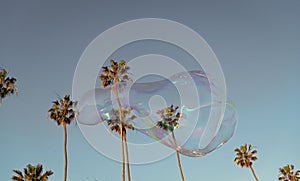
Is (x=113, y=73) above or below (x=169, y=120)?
above

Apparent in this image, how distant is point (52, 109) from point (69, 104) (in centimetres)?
199

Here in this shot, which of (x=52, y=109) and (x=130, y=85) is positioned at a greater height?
(x=52, y=109)

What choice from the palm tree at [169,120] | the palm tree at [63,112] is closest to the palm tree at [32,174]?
the palm tree at [63,112]

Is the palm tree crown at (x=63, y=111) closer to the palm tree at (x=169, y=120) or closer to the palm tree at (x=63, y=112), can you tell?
the palm tree at (x=63, y=112)

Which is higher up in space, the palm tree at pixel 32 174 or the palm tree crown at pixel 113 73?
the palm tree crown at pixel 113 73

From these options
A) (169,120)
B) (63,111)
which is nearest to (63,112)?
(63,111)

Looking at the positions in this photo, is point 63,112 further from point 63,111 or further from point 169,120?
point 169,120

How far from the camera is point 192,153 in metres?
18.7

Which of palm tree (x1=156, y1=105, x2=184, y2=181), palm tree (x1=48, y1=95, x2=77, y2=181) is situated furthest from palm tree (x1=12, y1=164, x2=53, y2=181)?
palm tree (x1=156, y1=105, x2=184, y2=181)

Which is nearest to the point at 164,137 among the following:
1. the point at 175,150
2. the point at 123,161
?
the point at 175,150

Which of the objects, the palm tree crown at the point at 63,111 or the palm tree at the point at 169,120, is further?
the palm tree crown at the point at 63,111

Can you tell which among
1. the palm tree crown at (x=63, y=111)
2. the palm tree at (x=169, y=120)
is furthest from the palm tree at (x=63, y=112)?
the palm tree at (x=169, y=120)

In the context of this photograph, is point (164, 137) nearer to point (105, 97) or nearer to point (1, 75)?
point (105, 97)

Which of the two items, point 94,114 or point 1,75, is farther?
point 1,75
